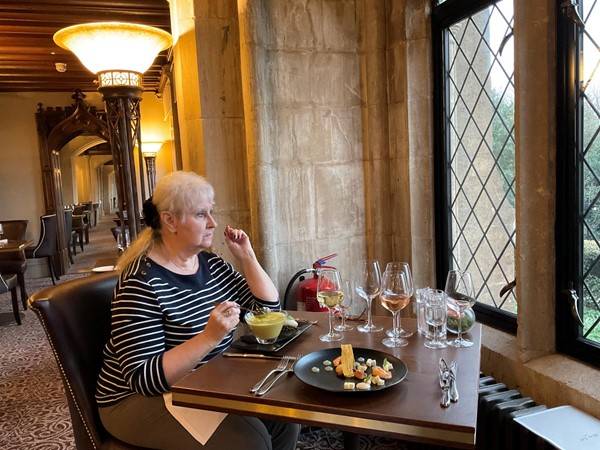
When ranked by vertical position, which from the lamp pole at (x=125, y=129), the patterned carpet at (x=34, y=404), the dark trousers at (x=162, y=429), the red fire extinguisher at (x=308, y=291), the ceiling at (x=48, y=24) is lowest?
the patterned carpet at (x=34, y=404)

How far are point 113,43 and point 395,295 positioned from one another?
2.18 metres

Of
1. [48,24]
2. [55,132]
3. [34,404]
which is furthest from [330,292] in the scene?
[55,132]

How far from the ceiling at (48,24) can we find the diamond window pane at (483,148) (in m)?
3.15

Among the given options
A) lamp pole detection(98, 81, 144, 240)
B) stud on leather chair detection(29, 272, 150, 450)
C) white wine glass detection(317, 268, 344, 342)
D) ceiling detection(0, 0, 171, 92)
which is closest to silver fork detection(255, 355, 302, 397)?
white wine glass detection(317, 268, 344, 342)

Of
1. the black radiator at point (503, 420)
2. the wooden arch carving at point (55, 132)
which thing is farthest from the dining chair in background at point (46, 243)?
the black radiator at point (503, 420)

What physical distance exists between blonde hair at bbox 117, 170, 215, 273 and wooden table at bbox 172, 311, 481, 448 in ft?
1.90

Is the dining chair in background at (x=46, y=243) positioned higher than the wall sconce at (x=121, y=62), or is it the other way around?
the wall sconce at (x=121, y=62)

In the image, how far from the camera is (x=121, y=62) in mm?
2836

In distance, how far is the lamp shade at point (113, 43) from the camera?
102 inches

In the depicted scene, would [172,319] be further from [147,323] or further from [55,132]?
[55,132]

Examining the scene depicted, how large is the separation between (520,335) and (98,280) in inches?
69.0

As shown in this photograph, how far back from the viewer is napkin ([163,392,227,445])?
1446 millimetres

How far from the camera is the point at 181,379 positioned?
1.38 metres

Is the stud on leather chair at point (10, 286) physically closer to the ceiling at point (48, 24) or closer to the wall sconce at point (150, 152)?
A: the ceiling at point (48, 24)
